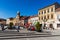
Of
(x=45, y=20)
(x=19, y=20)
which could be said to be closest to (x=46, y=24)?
(x=45, y=20)

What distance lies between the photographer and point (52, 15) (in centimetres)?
6156

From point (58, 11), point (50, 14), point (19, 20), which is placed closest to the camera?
point (58, 11)

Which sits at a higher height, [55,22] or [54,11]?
[54,11]

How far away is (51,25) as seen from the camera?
63.4 m

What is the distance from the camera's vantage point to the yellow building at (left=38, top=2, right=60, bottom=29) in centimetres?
5860

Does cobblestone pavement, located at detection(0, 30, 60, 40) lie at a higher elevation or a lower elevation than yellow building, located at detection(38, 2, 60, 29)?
lower

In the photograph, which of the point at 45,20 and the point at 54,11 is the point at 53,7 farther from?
the point at 45,20

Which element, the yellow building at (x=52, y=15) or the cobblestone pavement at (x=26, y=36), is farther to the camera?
the yellow building at (x=52, y=15)

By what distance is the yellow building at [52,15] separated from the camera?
192 ft

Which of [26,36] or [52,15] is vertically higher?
[52,15]

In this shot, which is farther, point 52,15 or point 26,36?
point 52,15

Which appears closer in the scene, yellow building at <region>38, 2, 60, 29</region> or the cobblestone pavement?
the cobblestone pavement

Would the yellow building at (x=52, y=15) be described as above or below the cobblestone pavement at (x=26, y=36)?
above

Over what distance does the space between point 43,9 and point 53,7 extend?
9140 mm
